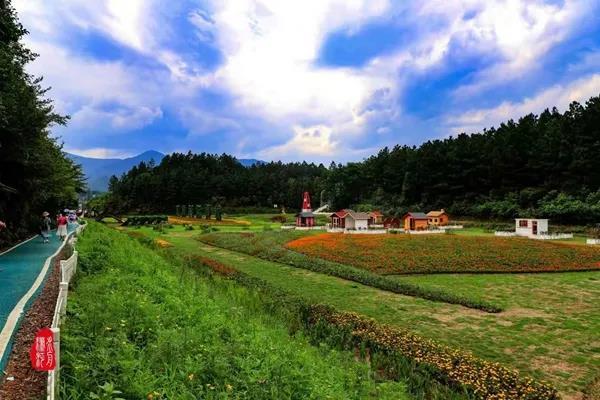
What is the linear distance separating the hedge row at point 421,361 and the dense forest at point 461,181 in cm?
4000

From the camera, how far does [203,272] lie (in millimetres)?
22422

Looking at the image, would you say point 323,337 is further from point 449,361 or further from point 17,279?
point 17,279

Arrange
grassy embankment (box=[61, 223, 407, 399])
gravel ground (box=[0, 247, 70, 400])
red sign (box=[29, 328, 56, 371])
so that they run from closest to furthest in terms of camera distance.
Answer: red sign (box=[29, 328, 56, 371])
gravel ground (box=[0, 247, 70, 400])
grassy embankment (box=[61, 223, 407, 399])

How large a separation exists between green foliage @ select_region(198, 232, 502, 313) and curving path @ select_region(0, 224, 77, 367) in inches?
499

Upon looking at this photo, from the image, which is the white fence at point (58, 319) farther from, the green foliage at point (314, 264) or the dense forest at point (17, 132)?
the green foliage at point (314, 264)

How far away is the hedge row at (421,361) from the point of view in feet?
28.7

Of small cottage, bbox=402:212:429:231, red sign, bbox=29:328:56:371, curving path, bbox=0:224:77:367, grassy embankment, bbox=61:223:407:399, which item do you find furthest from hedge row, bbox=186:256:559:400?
small cottage, bbox=402:212:429:231

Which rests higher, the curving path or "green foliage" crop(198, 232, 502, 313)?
the curving path

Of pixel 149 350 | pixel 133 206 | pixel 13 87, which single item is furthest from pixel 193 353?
pixel 133 206

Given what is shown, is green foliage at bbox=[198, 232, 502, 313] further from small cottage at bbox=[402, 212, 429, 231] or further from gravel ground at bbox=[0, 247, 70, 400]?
gravel ground at bbox=[0, 247, 70, 400]

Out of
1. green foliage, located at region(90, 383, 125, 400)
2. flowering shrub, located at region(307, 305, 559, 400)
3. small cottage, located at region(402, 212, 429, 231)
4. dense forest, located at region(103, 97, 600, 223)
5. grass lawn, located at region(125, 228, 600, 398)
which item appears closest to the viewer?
green foliage, located at region(90, 383, 125, 400)

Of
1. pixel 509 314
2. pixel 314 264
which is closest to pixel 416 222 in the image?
pixel 314 264

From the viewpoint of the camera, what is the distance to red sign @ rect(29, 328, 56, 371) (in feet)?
16.4

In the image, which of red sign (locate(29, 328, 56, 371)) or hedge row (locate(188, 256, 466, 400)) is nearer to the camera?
red sign (locate(29, 328, 56, 371))
